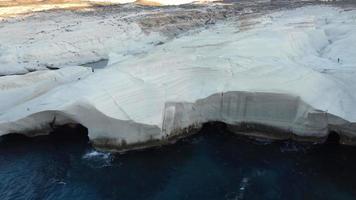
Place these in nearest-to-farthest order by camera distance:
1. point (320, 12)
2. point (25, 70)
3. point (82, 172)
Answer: point (82, 172), point (25, 70), point (320, 12)

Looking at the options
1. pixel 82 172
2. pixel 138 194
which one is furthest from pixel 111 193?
pixel 82 172

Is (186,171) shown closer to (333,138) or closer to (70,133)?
(333,138)

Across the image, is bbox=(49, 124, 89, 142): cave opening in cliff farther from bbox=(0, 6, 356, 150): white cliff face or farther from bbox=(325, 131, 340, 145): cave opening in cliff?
bbox=(325, 131, 340, 145): cave opening in cliff

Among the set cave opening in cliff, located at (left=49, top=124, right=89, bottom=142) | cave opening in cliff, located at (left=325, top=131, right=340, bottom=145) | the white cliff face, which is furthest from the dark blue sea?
the white cliff face

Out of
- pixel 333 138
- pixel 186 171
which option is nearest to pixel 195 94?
pixel 186 171

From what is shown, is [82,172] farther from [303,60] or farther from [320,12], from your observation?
[320,12]

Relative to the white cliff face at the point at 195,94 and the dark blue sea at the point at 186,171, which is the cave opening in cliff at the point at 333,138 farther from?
the white cliff face at the point at 195,94
